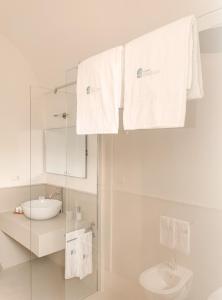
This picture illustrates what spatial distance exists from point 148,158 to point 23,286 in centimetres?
195

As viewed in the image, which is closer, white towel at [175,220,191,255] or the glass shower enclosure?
white towel at [175,220,191,255]

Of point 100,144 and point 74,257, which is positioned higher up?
point 100,144

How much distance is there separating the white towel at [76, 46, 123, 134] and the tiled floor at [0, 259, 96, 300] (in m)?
1.57

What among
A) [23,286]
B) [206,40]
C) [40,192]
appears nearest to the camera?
[206,40]

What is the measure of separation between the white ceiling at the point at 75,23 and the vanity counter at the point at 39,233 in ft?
5.11

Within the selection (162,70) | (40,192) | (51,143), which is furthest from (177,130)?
(40,192)

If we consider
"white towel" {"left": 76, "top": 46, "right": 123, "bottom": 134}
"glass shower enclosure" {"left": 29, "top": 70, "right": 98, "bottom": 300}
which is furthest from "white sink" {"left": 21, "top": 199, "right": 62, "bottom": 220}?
"white towel" {"left": 76, "top": 46, "right": 123, "bottom": 134}

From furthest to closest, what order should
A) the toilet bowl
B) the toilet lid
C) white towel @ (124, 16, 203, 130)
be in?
the toilet bowl < the toilet lid < white towel @ (124, 16, 203, 130)

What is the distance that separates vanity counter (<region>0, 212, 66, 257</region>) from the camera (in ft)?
7.25

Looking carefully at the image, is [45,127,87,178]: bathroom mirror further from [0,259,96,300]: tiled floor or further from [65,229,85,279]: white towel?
[0,259,96,300]: tiled floor

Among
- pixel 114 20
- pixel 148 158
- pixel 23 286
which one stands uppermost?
pixel 114 20

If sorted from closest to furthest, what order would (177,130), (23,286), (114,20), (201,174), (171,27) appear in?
(171,27), (201,174), (177,130), (114,20), (23,286)

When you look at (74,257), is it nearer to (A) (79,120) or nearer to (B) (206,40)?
(A) (79,120)

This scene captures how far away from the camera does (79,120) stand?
179 cm
